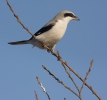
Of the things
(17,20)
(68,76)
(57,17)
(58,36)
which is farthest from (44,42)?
(68,76)

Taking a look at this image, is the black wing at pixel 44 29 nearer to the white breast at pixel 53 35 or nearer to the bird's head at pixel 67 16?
the white breast at pixel 53 35

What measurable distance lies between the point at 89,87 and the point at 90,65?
1.50ft

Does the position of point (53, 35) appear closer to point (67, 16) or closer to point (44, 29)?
point (44, 29)

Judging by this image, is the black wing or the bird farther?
the black wing

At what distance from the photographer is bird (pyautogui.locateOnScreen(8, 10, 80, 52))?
4.93 meters

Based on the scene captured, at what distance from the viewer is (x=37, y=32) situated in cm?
529

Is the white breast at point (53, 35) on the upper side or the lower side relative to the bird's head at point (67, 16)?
lower

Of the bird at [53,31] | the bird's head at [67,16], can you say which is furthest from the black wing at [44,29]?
the bird's head at [67,16]

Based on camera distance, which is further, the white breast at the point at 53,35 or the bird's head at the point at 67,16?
the bird's head at the point at 67,16

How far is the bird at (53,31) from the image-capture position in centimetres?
493

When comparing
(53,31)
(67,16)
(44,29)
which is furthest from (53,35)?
(67,16)

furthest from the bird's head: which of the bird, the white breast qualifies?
the white breast

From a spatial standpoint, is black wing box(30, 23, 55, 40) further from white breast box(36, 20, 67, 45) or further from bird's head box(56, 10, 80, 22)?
bird's head box(56, 10, 80, 22)

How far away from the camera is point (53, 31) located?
16.3 ft
